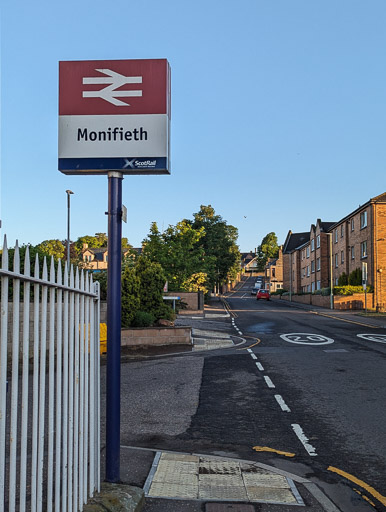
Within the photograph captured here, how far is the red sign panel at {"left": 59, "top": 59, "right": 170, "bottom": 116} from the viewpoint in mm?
4883

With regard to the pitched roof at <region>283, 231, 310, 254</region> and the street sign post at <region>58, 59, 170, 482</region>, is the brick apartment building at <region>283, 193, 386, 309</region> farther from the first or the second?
the street sign post at <region>58, 59, 170, 482</region>

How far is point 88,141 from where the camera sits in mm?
4871

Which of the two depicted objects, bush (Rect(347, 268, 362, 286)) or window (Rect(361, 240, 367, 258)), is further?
bush (Rect(347, 268, 362, 286))

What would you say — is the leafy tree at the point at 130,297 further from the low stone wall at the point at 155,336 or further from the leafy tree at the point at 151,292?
the low stone wall at the point at 155,336

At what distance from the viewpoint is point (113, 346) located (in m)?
4.66

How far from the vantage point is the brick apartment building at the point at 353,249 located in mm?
40969

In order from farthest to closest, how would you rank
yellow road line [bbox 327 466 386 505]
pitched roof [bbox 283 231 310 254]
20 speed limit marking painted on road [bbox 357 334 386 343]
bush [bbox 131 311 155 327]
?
pitched roof [bbox 283 231 310 254]
20 speed limit marking painted on road [bbox 357 334 386 343]
bush [bbox 131 311 155 327]
yellow road line [bbox 327 466 386 505]

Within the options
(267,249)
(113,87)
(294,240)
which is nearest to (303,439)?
(113,87)

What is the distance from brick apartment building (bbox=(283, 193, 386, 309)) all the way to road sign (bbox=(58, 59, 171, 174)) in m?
34.7

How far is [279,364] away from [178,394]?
14.0 feet

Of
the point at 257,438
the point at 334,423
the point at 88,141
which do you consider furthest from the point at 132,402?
the point at 88,141

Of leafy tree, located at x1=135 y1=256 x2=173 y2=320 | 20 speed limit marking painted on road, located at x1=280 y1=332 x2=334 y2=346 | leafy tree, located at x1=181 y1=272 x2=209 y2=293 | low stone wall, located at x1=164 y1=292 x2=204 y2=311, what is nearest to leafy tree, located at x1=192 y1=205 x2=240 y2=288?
leafy tree, located at x1=181 y1=272 x2=209 y2=293

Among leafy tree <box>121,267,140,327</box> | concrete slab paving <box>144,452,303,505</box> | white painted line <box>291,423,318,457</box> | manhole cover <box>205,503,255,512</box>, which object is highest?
leafy tree <box>121,267,140,327</box>

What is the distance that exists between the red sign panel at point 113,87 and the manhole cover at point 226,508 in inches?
145
